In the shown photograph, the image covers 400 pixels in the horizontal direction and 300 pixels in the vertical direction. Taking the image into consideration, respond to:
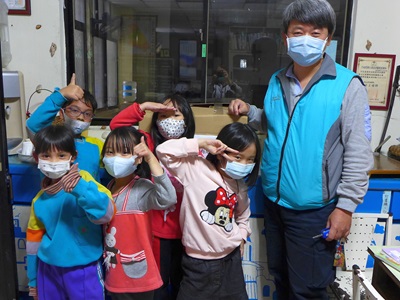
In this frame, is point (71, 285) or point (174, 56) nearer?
point (71, 285)

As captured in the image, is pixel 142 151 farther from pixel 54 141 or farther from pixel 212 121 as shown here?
pixel 212 121

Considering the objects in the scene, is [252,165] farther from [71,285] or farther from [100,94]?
[100,94]

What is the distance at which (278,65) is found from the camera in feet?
9.13

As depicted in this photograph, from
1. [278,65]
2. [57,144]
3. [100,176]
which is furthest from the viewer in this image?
[278,65]

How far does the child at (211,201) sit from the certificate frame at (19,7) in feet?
5.16

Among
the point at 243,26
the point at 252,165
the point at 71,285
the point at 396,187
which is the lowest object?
the point at 71,285

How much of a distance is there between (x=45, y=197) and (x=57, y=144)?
24 cm

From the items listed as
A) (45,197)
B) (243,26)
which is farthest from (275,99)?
(243,26)

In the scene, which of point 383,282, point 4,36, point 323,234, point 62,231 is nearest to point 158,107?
point 62,231

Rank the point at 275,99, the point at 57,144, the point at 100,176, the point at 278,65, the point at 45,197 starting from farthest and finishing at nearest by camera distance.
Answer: the point at 278,65, the point at 100,176, the point at 275,99, the point at 45,197, the point at 57,144

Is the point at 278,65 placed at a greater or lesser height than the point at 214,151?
greater

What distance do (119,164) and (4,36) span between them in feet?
5.09

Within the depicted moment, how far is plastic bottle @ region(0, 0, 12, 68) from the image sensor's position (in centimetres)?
226

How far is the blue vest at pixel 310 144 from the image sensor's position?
4.48 ft
